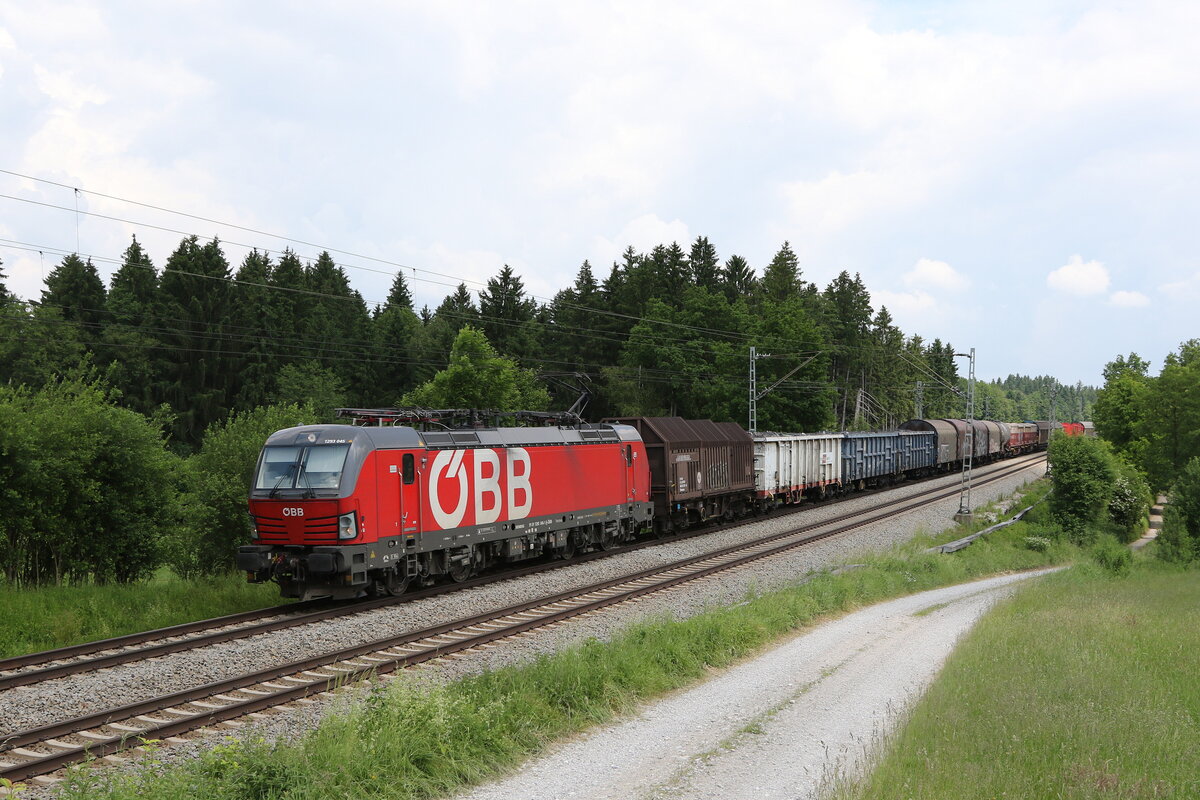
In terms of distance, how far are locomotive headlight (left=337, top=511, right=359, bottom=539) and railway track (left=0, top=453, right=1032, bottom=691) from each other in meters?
1.52

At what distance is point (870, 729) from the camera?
10320mm

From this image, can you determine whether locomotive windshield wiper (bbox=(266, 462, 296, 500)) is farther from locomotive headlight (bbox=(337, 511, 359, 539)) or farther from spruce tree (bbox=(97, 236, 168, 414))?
spruce tree (bbox=(97, 236, 168, 414))

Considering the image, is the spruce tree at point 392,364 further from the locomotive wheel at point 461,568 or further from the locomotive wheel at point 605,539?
the locomotive wheel at point 461,568

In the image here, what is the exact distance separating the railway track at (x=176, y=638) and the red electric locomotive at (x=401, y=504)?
16.0 inches

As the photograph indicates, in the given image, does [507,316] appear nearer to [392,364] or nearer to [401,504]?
[392,364]

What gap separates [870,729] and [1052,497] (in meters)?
31.7

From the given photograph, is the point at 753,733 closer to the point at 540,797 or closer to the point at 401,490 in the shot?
the point at 540,797

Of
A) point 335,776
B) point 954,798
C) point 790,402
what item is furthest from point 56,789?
point 790,402

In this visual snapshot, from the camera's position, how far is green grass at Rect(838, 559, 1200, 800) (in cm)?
793

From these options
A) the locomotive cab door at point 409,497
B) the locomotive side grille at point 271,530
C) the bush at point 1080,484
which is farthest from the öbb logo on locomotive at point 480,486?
the bush at point 1080,484

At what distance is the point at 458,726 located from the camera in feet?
31.3

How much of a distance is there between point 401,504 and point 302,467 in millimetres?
2113

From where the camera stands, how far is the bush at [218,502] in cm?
2239

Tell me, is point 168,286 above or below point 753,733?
above
